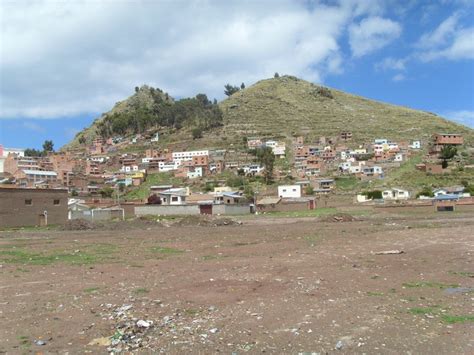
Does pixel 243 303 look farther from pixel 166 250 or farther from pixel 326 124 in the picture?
pixel 326 124

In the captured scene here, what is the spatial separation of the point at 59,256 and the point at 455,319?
57.4 feet

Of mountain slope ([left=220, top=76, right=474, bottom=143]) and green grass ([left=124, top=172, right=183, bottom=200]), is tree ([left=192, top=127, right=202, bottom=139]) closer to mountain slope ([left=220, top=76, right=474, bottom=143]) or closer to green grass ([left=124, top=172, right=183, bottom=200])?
mountain slope ([left=220, top=76, right=474, bottom=143])

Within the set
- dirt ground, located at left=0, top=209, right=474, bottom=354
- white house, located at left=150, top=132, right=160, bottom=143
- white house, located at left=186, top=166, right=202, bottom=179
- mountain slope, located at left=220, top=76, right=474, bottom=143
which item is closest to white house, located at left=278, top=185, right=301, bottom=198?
white house, located at left=186, top=166, right=202, bottom=179

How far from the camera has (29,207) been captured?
47750mm

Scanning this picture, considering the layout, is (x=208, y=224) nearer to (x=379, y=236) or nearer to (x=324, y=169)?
(x=379, y=236)

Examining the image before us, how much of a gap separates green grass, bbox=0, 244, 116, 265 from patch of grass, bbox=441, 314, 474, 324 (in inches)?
547

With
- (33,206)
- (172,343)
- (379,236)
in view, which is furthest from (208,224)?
(172,343)

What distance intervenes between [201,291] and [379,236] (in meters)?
18.5

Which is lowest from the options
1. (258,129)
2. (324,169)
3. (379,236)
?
(379,236)

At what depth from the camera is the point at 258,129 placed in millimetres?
168625

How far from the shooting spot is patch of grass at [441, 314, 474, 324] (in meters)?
9.07

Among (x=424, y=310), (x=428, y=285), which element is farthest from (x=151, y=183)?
(x=424, y=310)

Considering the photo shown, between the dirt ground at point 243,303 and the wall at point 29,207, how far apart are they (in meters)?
27.5

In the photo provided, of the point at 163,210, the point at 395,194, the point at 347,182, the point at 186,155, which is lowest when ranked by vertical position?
the point at 163,210
